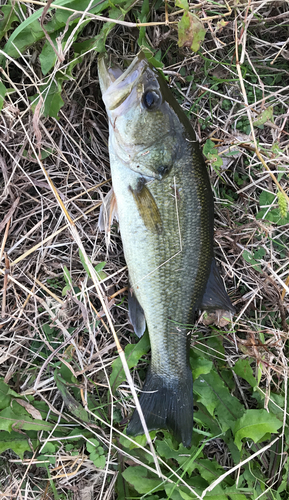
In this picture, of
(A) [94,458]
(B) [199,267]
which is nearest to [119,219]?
(B) [199,267]

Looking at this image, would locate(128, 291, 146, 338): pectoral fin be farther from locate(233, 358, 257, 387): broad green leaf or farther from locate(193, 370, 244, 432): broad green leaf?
locate(233, 358, 257, 387): broad green leaf

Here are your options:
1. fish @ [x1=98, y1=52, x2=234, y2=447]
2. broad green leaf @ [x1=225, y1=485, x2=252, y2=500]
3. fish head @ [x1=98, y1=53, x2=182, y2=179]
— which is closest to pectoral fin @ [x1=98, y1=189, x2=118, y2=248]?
fish @ [x1=98, y1=52, x2=234, y2=447]

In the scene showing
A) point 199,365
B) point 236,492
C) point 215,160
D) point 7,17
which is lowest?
point 236,492

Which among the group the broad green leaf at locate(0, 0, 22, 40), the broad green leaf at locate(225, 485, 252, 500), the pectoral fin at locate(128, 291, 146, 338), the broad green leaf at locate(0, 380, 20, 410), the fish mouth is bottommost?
the broad green leaf at locate(225, 485, 252, 500)

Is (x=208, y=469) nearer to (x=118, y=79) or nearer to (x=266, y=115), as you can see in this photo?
(x=266, y=115)

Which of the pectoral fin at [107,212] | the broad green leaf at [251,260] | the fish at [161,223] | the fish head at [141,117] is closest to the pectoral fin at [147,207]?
the fish at [161,223]

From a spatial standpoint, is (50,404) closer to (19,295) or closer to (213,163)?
(19,295)

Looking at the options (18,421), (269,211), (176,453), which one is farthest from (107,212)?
(176,453)
